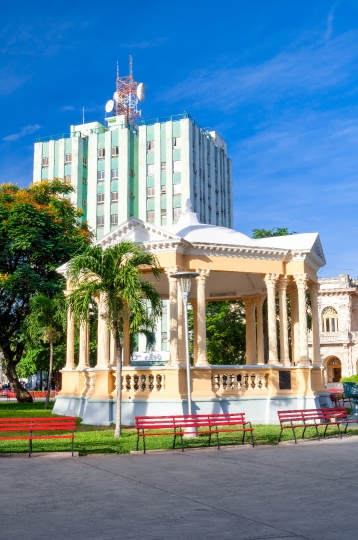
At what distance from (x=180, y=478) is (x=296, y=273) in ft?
47.5

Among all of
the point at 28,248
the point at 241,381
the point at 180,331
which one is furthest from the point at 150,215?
the point at 180,331

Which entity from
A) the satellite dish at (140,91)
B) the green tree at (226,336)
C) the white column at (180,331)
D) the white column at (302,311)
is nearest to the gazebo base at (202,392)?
the white column at (180,331)

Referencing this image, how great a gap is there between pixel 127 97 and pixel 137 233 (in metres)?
54.5

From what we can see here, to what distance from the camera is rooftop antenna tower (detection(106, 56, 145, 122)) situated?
72125 mm

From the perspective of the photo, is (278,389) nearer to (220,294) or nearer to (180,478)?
(220,294)

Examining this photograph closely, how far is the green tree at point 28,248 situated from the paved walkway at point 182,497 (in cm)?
1939

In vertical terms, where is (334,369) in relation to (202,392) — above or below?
above

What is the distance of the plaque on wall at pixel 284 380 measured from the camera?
2314cm

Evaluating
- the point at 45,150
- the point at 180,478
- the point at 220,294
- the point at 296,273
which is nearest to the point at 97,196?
the point at 45,150

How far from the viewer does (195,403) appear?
846 inches

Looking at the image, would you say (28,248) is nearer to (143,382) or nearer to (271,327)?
(143,382)

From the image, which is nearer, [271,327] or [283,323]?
[271,327]

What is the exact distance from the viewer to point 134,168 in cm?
6912

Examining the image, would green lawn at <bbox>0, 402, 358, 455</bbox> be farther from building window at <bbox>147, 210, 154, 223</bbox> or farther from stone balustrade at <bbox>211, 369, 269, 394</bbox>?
building window at <bbox>147, 210, 154, 223</bbox>
